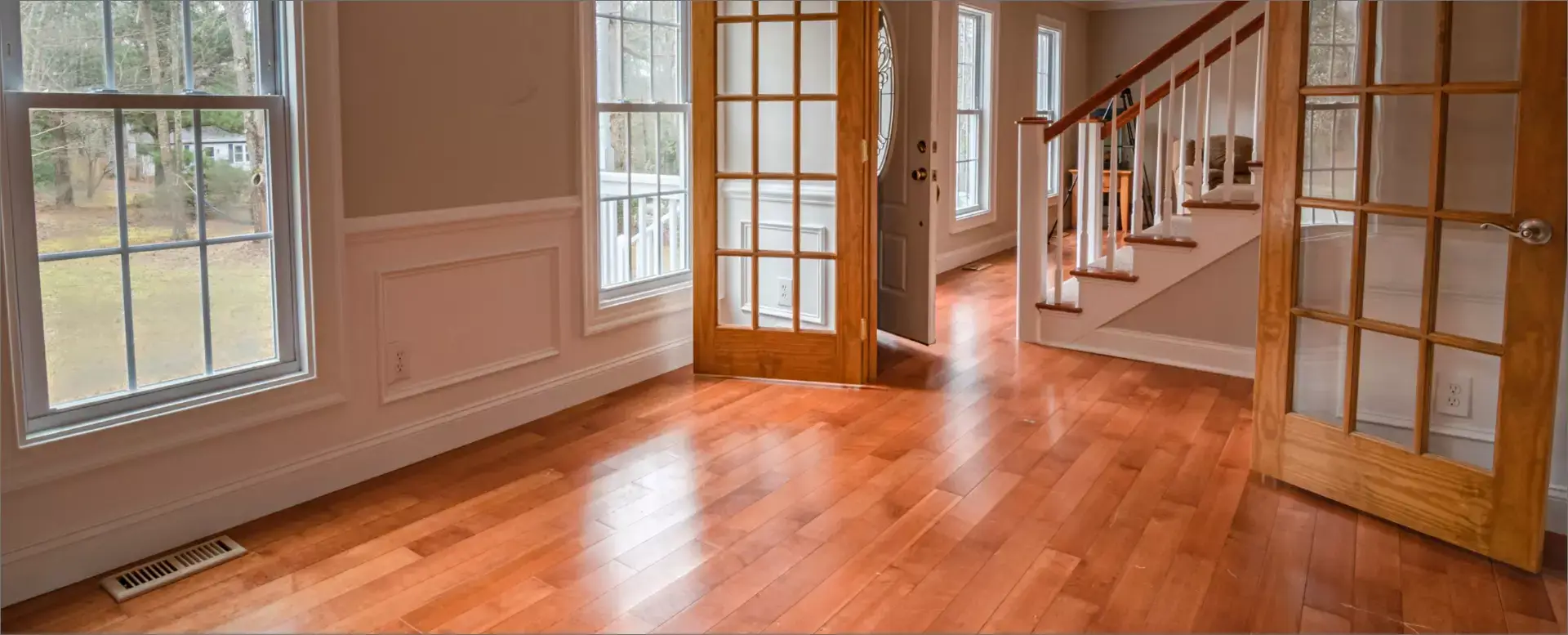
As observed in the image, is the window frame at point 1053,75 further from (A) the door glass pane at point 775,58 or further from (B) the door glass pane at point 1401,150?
(B) the door glass pane at point 1401,150

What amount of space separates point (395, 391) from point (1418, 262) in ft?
10.2

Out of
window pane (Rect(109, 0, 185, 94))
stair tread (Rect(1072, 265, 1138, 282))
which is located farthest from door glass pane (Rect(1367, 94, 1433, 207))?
window pane (Rect(109, 0, 185, 94))

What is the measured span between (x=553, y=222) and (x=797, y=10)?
1351mm

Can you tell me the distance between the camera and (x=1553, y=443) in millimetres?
2885

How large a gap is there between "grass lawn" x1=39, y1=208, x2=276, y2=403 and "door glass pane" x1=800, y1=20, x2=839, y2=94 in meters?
2.30

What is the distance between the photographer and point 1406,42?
300 cm

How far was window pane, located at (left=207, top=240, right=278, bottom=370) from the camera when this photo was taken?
313 centimetres

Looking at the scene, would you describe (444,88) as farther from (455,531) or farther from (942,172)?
(942,172)

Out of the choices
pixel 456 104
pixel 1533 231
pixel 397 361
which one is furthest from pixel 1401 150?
pixel 397 361

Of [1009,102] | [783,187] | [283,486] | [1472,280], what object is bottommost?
[283,486]

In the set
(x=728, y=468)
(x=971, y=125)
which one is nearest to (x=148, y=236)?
(x=728, y=468)

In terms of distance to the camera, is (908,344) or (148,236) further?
(908,344)

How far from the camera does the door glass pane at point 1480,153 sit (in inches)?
110

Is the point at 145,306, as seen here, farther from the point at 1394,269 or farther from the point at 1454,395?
the point at 1454,395
